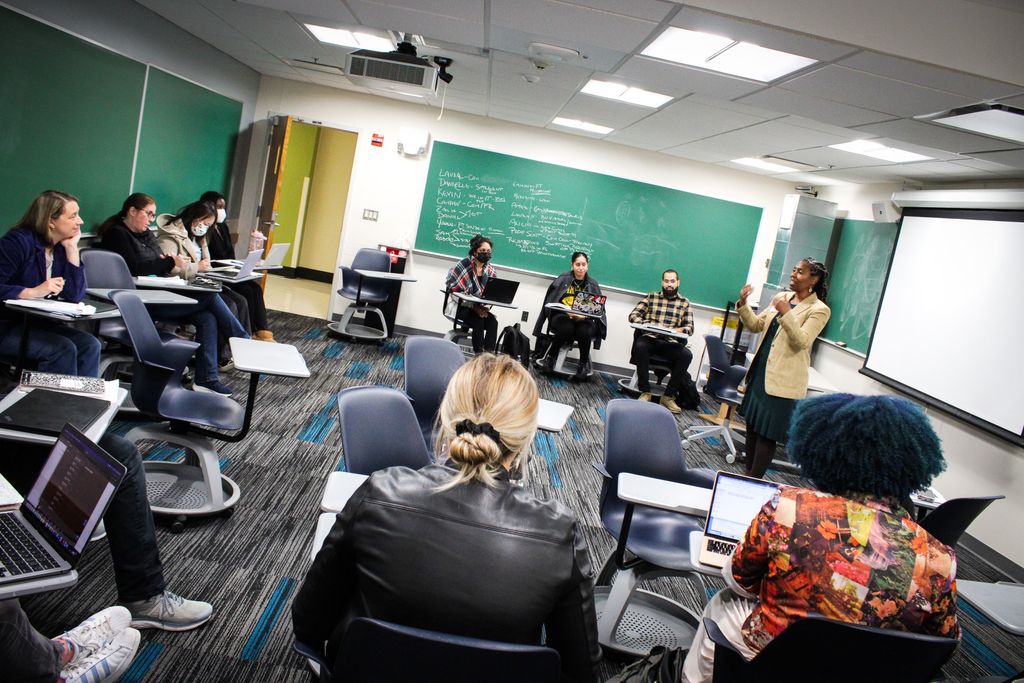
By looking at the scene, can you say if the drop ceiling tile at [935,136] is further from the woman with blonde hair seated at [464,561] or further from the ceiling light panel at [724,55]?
the woman with blonde hair seated at [464,561]

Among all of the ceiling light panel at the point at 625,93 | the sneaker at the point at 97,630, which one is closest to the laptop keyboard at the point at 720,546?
the sneaker at the point at 97,630

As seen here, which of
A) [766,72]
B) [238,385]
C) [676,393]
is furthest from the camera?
[676,393]

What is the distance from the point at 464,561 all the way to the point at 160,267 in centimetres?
446

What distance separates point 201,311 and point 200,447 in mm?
1724

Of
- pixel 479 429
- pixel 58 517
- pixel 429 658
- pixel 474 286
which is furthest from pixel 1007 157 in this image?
pixel 58 517

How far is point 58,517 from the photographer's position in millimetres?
1616

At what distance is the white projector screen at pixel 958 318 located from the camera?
4.80 m

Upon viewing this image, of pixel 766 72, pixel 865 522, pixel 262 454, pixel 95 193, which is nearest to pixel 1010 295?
pixel 766 72

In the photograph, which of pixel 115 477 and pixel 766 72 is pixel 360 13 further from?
pixel 115 477

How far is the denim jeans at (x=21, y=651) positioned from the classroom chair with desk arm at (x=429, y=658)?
0.90m

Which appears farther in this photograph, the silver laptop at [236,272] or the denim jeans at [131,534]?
the silver laptop at [236,272]

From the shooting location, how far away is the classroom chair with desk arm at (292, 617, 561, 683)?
48.3 inches

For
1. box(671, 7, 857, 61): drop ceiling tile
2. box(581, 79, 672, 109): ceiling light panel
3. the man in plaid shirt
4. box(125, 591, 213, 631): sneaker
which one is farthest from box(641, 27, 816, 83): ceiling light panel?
the man in plaid shirt

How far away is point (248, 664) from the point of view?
2320 millimetres
